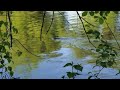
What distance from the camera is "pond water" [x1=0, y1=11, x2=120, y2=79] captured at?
515cm

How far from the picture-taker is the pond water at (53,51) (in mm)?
5148

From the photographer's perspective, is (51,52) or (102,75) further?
(51,52)

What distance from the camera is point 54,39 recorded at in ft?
24.6

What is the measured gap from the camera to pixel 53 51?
652 centimetres

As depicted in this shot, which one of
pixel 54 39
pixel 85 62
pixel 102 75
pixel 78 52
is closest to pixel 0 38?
pixel 102 75
